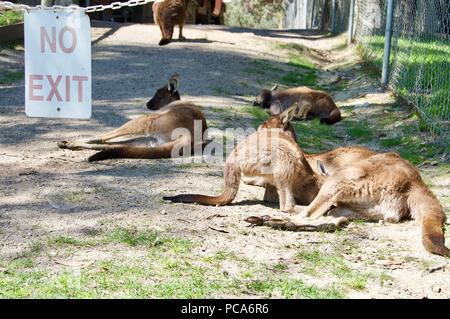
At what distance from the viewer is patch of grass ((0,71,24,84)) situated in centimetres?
1164

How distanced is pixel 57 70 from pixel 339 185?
7.85ft

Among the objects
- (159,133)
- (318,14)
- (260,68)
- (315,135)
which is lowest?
(315,135)

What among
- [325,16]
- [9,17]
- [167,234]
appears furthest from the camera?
[325,16]

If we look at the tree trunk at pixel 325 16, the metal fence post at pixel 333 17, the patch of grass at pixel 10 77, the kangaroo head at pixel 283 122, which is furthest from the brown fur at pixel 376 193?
the tree trunk at pixel 325 16

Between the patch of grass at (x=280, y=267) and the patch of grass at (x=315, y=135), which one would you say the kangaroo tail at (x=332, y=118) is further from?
the patch of grass at (x=280, y=267)

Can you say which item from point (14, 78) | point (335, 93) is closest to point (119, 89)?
point (14, 78)

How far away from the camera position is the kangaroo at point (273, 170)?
620cm

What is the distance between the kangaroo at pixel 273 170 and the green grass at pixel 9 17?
9018 mm

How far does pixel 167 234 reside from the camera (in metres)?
5.34

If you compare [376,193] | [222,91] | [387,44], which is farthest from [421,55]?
[376,193]

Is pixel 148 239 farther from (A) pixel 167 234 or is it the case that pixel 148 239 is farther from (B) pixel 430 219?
(B) pixel 430 219

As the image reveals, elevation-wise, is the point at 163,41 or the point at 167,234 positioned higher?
the point at 163,41

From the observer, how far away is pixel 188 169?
24.2ft

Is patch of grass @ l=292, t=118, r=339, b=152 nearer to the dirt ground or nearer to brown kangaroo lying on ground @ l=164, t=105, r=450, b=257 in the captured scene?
the dirt ground
